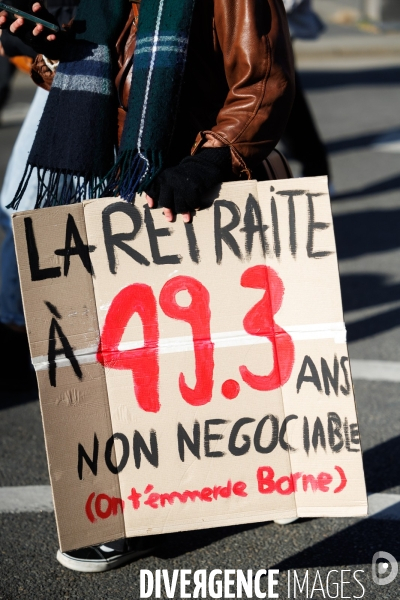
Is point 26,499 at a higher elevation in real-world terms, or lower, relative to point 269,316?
lower

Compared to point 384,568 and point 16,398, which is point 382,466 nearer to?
point 384,568

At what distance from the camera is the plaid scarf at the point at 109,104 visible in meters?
2.18

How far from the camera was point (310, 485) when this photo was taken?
2262mm

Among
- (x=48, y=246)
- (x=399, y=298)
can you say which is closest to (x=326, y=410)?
(x=48, y=246)

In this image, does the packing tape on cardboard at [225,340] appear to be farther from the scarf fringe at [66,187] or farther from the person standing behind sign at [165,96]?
the scarf fringe at [66,187]

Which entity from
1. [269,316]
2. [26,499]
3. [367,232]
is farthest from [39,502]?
[367,232]

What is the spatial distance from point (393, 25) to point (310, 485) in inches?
728

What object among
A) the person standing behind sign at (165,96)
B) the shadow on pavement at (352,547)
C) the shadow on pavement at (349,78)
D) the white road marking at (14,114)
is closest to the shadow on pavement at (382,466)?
the shadow on pavement at (352,547)

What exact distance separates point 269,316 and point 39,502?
4.05 ft

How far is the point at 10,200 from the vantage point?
3.33 metres

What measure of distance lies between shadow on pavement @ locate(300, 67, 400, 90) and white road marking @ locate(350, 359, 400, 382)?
8.66 metres

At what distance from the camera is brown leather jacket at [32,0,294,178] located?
220cm

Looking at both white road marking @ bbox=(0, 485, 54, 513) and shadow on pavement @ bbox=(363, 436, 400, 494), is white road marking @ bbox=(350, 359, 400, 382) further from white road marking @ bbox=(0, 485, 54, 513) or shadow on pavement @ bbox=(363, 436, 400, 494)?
white road marking @ bbox=(0, 485, 54, 513)

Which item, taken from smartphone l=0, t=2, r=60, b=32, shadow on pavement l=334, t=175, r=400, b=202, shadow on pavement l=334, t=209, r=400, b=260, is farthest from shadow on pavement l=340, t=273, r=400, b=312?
smartphone l=0, t=2, r=60, b=32
